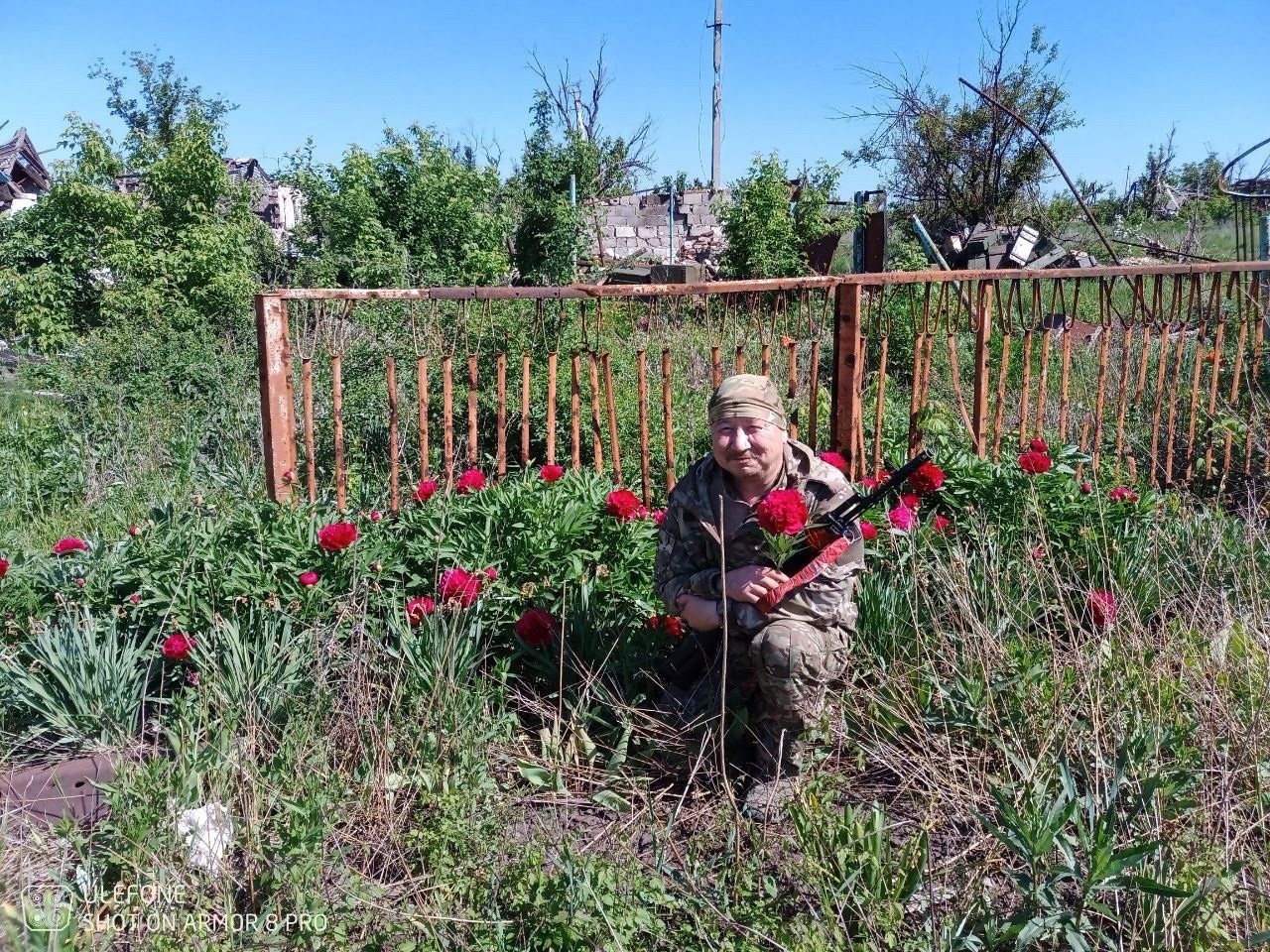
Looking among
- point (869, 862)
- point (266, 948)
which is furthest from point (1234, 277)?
point (266, 948)

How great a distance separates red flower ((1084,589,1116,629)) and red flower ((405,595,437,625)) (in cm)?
202

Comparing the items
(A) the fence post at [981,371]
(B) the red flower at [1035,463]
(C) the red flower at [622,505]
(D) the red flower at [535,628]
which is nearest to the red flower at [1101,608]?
(B) the red flower at [1035,463]

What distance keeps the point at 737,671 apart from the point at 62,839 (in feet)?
5.87

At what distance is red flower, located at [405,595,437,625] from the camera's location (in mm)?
2912

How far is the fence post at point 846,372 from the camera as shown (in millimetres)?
4047

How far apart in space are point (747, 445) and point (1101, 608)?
1.27 m

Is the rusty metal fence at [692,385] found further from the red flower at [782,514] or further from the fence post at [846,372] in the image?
the red flower at [782,514]

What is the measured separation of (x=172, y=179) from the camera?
434 inches

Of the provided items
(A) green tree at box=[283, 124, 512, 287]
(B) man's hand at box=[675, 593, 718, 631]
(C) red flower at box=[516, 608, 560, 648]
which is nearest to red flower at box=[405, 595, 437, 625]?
(C) red flower at box=[516, 608, 560, 648]

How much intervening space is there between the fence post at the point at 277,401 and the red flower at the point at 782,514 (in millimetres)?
2199

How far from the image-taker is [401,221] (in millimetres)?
12453

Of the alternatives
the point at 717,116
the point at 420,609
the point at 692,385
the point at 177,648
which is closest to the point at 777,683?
the point at 420,609

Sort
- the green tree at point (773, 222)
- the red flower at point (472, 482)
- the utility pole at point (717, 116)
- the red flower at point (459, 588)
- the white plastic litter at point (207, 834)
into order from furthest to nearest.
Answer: the utility pole at point (717, 116), the green tree at point (773, 222), the red flower at point (472, 482), the red flower at point (459, 588), the white plastic litter at point (207, 834)

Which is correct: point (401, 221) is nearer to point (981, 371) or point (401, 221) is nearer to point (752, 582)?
point (981, 371)
